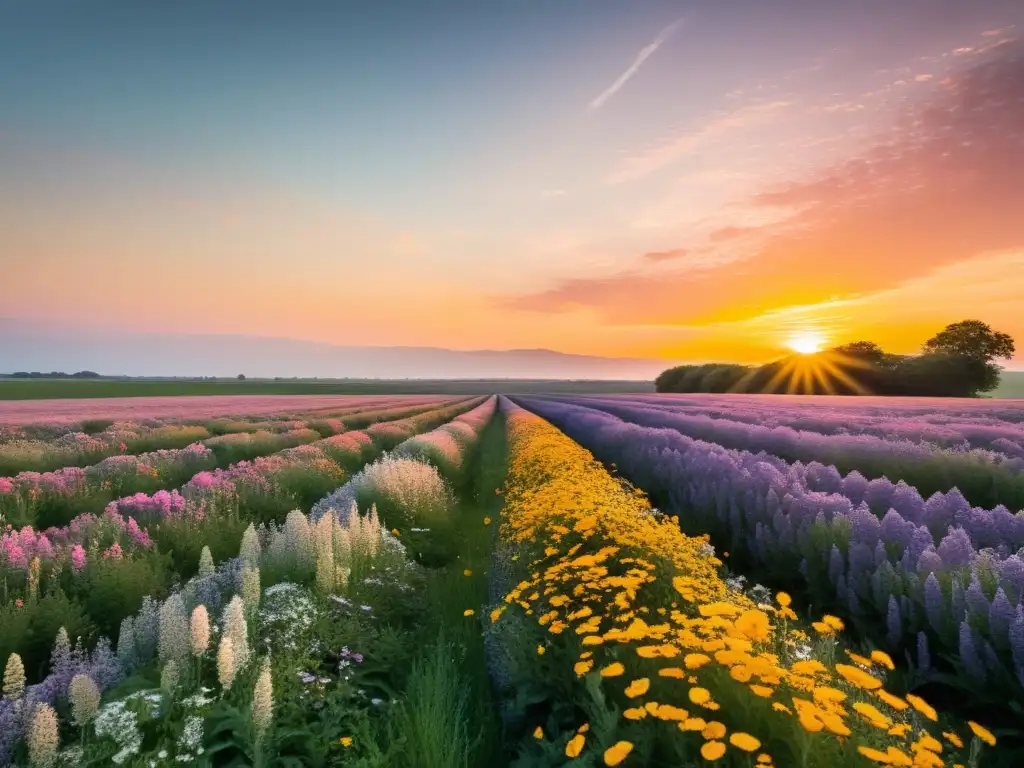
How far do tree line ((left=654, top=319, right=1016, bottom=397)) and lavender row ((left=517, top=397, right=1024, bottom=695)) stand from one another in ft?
222

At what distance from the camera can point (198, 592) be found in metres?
4.77

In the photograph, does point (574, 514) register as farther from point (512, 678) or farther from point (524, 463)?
point (524, 463)

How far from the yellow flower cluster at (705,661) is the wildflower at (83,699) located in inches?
103

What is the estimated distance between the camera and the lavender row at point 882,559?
12.8 feet

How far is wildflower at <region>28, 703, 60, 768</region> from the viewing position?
107 inches

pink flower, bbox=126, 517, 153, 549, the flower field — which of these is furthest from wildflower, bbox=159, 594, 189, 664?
pink flower, bbox=126, 517, 153, 549

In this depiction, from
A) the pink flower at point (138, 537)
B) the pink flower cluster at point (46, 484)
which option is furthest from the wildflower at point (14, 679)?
the pink flower cluster at point (46, 484)

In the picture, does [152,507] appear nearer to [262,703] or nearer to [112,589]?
[112,589]

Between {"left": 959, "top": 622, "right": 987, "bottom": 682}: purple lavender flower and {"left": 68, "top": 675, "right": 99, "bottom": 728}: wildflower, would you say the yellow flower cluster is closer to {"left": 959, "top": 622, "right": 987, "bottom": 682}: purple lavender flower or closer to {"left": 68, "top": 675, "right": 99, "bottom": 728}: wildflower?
{"left": 959, "top": 622, "right": 987, "bottom": 682}: purple lavender flower

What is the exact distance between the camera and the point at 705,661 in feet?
8.82

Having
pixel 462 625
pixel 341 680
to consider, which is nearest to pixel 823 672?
pixel 341 680

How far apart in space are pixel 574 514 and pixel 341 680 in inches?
112

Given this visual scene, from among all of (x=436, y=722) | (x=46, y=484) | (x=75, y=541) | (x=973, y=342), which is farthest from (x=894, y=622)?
(x=973, y=342)

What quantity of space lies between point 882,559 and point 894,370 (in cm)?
7215
